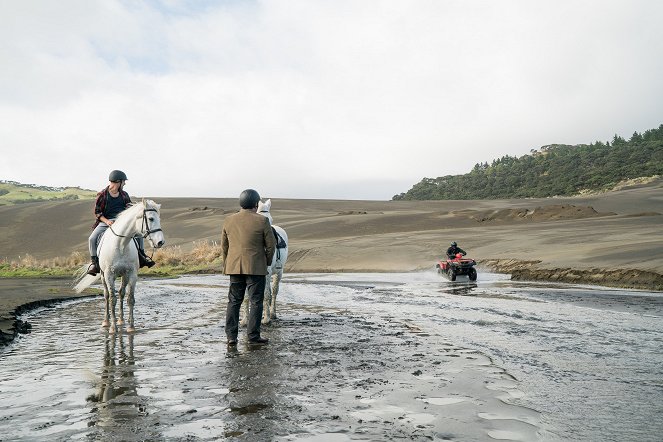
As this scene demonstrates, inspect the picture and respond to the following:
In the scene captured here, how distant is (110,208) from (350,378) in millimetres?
7951

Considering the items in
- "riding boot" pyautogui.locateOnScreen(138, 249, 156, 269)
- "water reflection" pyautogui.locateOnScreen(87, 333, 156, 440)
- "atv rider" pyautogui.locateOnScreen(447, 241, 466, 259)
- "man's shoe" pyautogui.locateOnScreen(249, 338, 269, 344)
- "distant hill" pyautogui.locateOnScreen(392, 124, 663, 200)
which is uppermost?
"distant hill" pyautogui.locateOnScreen(392, 124, 663, 200)

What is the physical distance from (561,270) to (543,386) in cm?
1917

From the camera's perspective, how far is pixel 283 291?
22.5 m

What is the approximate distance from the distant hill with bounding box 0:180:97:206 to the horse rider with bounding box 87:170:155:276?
11610 cm

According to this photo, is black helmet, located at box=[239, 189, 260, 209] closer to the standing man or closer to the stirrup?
the standing man

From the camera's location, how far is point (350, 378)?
747 cm

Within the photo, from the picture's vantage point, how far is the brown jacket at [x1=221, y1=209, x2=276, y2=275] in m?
10.4

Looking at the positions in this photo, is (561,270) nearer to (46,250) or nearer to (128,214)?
(128,214)

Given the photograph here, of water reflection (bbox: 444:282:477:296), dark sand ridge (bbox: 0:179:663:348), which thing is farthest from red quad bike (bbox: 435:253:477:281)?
dark sand ridge (bbox: 0:179:663:348)

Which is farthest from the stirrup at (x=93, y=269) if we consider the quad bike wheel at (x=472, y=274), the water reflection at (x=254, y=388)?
the quad bike wheel at (x=472, y=274)

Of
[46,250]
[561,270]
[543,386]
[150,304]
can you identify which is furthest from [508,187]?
[543,386]

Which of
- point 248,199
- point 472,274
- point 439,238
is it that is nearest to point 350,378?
point 248,199

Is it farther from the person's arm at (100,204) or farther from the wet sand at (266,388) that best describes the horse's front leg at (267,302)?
the person's arm at (100,204)

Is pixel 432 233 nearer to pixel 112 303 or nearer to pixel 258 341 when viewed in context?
pixel 112 303
